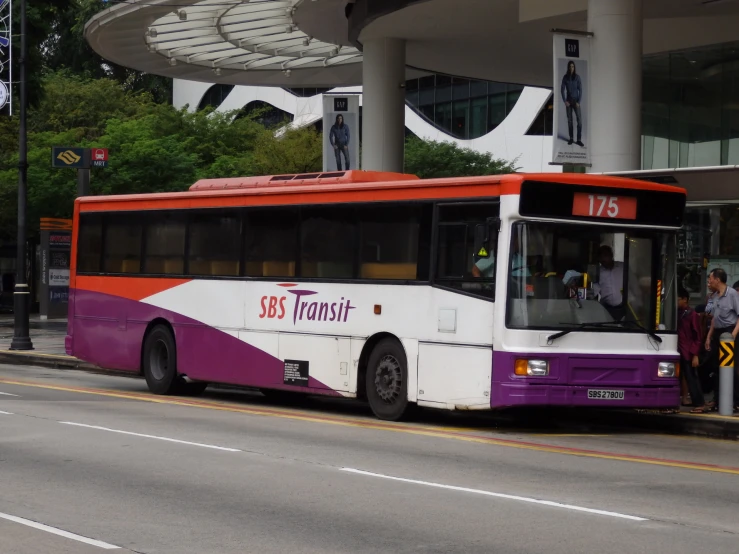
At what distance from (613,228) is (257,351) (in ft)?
18.6

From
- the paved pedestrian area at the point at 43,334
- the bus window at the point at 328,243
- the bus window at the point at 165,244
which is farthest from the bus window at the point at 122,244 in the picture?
the paved pedestrian area at the point at 43,334

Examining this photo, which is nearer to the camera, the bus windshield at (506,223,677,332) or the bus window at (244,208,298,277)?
the bus windshield at (506,223,677,332)

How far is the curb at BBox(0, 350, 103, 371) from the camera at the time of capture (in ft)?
88.6

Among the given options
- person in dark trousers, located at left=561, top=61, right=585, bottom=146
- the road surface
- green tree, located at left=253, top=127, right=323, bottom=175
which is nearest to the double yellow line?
the road surface

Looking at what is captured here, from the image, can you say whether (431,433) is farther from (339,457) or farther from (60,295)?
(60,295)

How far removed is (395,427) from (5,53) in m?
18.3

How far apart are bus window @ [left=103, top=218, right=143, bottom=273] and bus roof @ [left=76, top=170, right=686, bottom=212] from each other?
230 mm

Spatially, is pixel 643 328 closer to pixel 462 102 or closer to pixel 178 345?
pixel 178 345

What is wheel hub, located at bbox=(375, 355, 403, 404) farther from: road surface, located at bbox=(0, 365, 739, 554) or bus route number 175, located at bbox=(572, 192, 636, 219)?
bus route number 175, located at bbox=(572, 192, 636, 219)

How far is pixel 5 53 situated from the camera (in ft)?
98.6

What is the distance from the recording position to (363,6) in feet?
87.3

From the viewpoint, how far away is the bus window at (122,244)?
2081 cm

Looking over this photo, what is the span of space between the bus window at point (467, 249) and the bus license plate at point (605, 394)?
63.1 inches

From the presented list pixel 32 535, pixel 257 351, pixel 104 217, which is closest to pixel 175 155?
pixel 104 217
